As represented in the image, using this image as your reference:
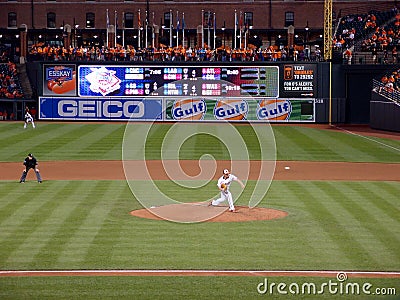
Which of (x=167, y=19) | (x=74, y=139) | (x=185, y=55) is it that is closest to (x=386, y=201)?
(x=74, y=139)

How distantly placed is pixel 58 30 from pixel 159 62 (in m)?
25.5

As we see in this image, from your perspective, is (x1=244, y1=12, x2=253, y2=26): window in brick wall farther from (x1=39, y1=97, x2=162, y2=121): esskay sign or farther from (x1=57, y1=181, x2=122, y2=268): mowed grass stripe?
(x1=57, y1=181, x2=122, y2=268): mowed grass stripe

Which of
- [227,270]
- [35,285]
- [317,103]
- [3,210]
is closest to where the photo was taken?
[35,285]

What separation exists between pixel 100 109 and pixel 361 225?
41.1 metres

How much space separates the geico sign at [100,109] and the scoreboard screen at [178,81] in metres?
0.67

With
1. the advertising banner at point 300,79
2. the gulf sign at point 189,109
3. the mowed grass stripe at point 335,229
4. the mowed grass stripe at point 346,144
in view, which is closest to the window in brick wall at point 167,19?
the gulf sign at point 189,109

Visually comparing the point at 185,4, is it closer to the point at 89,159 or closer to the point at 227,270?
the point at 89,159

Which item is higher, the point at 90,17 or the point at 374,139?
the point at 90,17

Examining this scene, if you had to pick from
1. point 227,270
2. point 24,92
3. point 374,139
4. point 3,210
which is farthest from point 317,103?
point 227,270

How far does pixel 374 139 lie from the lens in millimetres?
50000

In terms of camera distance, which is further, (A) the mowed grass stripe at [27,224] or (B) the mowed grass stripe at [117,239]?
(A) the mowed grass stripe at [27,224]

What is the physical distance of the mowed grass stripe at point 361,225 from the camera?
19.5 meters

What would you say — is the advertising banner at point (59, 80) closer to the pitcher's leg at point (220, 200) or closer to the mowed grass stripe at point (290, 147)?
the mowed grass stripe at point (290, 147)

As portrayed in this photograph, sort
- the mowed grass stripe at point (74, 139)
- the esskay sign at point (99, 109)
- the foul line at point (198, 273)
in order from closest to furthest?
1. the foul line at point (198, 273)
2. the mowed grass stripe at point (74, 139)
3. the esskay sign at point (99, 109)
